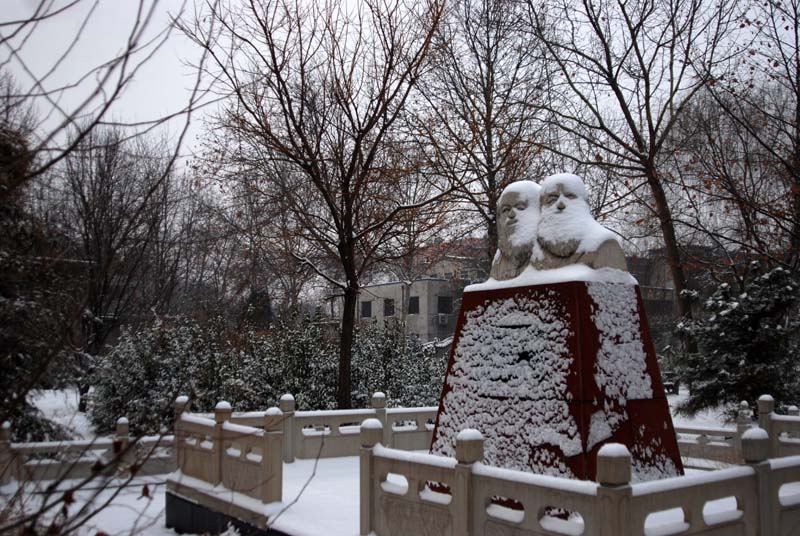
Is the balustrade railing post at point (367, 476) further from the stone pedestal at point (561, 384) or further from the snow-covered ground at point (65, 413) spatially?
the snow-covered ground at point (65, 413)

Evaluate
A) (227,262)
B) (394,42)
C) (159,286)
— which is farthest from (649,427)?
(227,262)

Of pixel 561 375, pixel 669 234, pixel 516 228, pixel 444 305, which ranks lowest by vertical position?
pixel 561 375

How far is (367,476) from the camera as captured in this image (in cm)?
599

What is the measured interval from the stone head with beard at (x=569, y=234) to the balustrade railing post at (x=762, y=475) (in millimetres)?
2064

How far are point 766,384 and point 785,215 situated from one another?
4.89 m

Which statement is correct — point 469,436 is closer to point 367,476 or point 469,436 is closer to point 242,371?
point 367,476

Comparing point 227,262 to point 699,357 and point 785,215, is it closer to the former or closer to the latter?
point 699,357

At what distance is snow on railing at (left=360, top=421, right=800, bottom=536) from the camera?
419 cm

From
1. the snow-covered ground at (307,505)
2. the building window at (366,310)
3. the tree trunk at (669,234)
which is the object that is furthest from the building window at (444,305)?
the snow-covered ground at (307,505)

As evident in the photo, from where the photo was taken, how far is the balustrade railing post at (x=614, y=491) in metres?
4.12

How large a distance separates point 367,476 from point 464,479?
1217mm

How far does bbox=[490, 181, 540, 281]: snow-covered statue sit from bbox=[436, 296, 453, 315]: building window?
2947 cm

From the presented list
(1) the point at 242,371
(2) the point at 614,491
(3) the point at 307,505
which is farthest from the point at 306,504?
(1) the point at 242,371

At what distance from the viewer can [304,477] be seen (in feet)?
29.4
